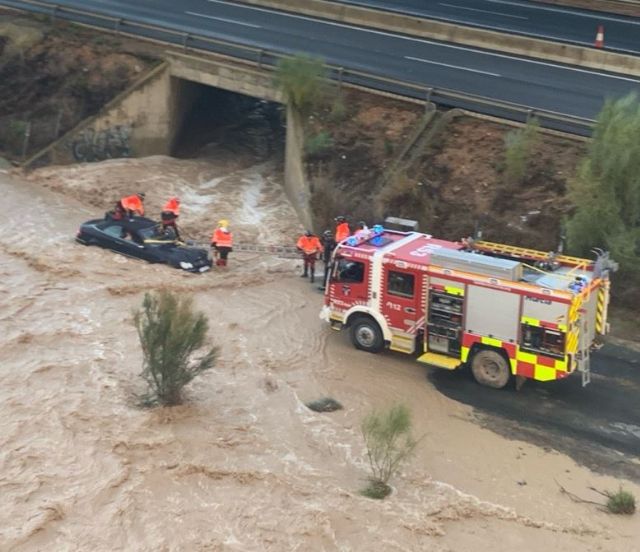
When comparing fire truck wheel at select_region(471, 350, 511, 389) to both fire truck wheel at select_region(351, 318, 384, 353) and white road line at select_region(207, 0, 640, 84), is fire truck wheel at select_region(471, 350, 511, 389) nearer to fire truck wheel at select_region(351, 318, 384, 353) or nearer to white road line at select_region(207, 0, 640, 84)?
fire truck wheel at select_region(351, 318, 384, 353)

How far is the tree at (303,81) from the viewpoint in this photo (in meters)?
27.2

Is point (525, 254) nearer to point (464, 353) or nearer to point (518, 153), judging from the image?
point (464, 353)

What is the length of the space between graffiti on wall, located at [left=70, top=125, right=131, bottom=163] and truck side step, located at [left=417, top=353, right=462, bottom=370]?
51.6ft

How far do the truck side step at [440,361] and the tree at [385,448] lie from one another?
2.87m

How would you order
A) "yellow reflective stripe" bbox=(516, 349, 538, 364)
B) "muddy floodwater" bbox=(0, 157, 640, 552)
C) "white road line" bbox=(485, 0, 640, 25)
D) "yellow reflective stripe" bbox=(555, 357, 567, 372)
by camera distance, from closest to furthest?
"muddy floodwater" bbox=(0, 157, 640, 552) < "yellow reflective stripe" bbox=(555, 357, 567, 372) < "yellow reflective stripe" bbox=(516, 349, 538, 364) < "white road line" bbox=(485, 0, 640, 25)

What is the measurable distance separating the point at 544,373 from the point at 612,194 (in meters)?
5.09

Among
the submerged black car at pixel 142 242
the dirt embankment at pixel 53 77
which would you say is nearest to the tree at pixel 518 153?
the submerged black car at pixel 142 242

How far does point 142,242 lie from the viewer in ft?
76.3

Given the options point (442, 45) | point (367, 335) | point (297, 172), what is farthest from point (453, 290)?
point (442, 45)

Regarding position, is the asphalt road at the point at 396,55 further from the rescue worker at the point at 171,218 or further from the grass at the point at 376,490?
the grass at the point at 376,490

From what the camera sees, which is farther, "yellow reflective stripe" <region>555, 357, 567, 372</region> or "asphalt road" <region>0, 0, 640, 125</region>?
→ "asphalt road" <region>0, 0, 640, 125</region>

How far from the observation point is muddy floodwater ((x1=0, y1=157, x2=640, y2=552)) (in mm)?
13875

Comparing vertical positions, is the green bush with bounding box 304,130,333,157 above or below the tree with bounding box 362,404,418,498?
above

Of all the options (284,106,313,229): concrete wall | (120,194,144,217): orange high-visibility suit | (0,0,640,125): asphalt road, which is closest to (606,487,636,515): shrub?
(284,106,313,229): concrete wall
